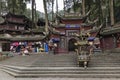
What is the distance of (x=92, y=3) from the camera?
41.2 m

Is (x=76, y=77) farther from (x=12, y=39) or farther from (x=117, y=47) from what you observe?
(x=12, y=39)

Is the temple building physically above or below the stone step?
above

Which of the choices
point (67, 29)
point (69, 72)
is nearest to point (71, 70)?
point (69, 72)

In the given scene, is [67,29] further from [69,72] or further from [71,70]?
[69,72]

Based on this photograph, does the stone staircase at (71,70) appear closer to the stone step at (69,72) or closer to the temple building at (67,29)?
the stone step at (69,72)

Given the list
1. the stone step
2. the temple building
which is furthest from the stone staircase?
the temple building

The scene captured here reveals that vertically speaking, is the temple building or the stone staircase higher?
the temple building

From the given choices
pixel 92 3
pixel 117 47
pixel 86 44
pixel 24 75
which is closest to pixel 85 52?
pixel 86 44

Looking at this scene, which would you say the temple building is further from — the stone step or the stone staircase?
the stone step

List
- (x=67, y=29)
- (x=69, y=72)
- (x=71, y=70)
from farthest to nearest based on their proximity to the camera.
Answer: (x=67, y=29) → (x=71, y=70) → (x=69, y=72)

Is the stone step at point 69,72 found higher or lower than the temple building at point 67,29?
lower

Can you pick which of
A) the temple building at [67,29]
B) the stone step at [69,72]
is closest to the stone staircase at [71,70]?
the stone step at [69,72]

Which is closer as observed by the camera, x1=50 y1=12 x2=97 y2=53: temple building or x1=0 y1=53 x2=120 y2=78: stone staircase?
x1=0 y1=53 x2=120 y2=78: stone staircase

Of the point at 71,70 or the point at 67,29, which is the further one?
the point at 67,29
